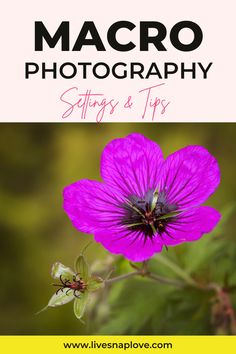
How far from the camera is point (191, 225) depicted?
1207 mm

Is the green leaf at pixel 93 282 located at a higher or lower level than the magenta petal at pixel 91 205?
lower

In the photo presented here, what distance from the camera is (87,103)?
1.60 meters

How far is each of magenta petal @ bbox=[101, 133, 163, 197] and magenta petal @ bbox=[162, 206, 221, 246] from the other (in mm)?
137

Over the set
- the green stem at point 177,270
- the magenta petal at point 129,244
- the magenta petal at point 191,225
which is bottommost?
the green stem at point 177,270

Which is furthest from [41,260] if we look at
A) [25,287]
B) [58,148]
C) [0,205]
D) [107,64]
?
[107,64]

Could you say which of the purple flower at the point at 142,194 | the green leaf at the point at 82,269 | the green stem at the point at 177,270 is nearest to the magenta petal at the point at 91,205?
the purple flower at the point at 142,194

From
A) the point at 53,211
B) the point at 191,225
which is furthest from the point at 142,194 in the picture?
the point at 53,211

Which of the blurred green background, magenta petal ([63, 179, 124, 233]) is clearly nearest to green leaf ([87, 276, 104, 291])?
magenta petal ([63, 179, 124, 233])

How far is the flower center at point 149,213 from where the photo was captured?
51.2 inches

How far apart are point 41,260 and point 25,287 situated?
0.12 meters
